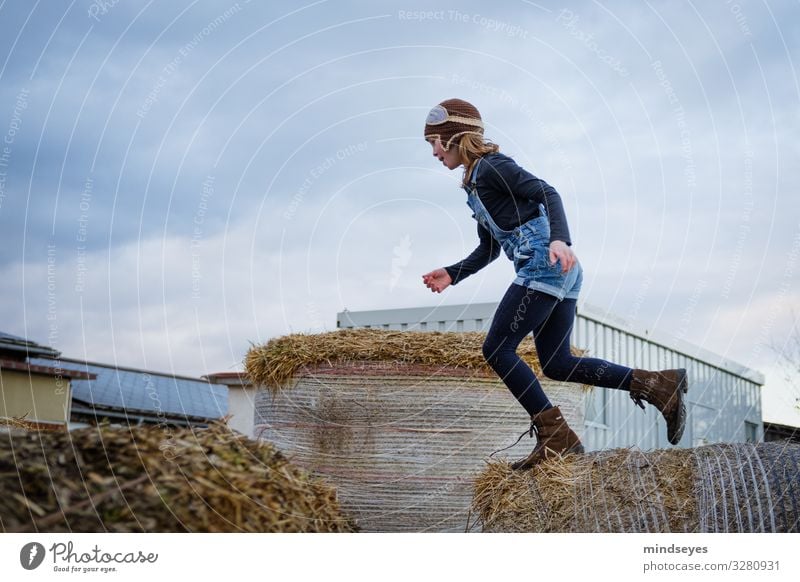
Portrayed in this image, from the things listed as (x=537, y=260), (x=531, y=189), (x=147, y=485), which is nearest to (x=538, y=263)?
(x=537, y=260)

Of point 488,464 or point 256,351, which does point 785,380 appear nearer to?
point 488,464

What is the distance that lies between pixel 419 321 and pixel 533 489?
4.18 ft

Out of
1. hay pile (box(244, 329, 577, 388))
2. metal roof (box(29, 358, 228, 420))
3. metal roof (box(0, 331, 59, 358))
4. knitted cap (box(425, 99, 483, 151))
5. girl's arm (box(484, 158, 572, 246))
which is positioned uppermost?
knitted cap (box(425, 99, 483, 151))

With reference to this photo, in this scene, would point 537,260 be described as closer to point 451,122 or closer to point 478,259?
point 478,259

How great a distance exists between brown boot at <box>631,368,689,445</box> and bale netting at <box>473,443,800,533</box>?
23cm

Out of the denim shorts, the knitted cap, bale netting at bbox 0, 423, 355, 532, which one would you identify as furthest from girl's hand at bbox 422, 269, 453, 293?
bale netting at bbox 0, 423, 355, 532

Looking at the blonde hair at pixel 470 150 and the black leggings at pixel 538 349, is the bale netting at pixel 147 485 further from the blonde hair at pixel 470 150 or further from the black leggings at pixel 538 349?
the blonde hair at pixel 470 150

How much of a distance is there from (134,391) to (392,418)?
775 millimetres

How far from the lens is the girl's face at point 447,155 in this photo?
2.78 metres

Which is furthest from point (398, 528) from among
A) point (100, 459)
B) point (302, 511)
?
point (100, 459)

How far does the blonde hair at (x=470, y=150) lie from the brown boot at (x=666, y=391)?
0.77 m

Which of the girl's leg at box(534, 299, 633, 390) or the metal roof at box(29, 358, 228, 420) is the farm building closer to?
the metal roof at box(29, 358, 228, 420)

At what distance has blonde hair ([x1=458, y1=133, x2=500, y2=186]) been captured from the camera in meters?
2.77
